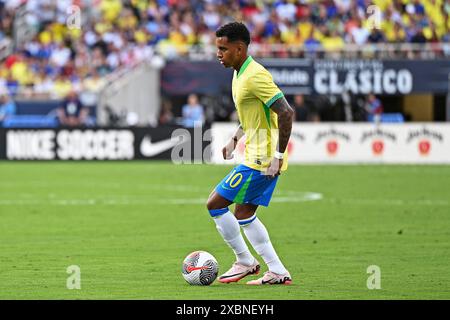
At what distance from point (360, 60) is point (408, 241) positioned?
66.0 feet

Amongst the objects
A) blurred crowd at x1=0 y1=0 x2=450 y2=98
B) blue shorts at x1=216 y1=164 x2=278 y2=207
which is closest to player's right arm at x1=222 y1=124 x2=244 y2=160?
blue shorts at x1=216 y1=164 x2=278 y2=207

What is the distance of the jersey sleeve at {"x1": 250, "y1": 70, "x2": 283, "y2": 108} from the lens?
9898 mm

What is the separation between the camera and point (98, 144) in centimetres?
3116

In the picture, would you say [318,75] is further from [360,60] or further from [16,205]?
[16,205]

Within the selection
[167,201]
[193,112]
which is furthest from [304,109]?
[167,201]

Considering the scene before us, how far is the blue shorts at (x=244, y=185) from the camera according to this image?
10.2 meters

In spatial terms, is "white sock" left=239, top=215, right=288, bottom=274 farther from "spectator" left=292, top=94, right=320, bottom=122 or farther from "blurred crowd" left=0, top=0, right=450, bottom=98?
"blurred crowd" left=0, top=0, right=450, bottom=98

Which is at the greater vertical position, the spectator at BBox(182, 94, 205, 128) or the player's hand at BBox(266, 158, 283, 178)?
the player's hand at BBox(266, 158, 283, 178)

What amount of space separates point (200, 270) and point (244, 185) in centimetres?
90

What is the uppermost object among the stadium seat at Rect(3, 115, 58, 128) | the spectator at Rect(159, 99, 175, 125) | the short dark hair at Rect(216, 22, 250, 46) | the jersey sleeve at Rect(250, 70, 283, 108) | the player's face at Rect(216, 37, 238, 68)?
the short dark hair at Rect(216, 22, 250, 46)

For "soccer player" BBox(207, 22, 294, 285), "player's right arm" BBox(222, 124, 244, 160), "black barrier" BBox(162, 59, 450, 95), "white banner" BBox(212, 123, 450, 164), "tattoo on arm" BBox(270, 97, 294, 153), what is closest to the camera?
"tattoo on arm" BBox(270, 97, 294, 153)

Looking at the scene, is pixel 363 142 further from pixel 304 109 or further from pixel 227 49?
pixel 227 49

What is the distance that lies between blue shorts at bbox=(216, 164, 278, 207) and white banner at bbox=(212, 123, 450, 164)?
19246mm

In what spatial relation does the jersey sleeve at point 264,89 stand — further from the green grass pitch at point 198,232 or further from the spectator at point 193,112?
the spectator at point 193,112
